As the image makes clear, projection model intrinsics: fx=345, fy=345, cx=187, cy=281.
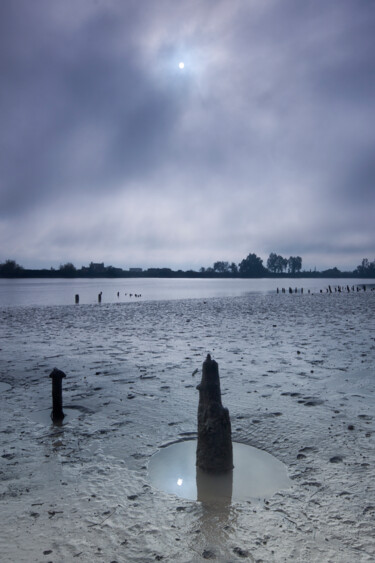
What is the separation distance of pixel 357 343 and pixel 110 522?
13.7 meters

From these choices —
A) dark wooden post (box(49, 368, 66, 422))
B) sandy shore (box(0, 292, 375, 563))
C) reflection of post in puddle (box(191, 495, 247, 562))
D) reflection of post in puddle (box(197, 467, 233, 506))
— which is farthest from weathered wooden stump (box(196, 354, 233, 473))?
dark wooden post (box(49, 368, 66, 422))

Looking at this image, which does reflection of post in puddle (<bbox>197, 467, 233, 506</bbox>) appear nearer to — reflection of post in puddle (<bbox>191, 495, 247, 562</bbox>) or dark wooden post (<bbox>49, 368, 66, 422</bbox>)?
reflection of post in puddle (<bbox>191, 495, 247, 562</bbox>)

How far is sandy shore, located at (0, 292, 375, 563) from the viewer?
369 cm

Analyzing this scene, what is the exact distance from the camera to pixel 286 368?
440 inches

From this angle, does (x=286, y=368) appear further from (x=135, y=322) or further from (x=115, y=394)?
(x=135, y=322)

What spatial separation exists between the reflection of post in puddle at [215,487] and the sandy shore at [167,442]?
0.71 feet

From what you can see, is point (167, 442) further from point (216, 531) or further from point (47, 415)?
point (47, 415)

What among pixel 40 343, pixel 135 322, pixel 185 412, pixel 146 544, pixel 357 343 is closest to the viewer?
pixel 146 544

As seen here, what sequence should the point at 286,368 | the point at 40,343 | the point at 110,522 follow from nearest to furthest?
1. the point at 110,522
2. the point at 286,368
3. the point at 40,343

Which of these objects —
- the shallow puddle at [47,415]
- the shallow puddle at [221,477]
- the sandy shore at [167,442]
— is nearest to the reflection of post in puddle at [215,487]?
the shallow puddle at [221,477]

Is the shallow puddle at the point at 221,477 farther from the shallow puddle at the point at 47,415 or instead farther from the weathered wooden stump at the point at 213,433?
the shallow puddle at the point at 47,415

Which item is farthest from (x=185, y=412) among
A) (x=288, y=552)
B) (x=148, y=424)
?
(x=288, y=552)

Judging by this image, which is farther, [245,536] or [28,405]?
[28,405]

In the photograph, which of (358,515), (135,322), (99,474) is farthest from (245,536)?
(135,322)
